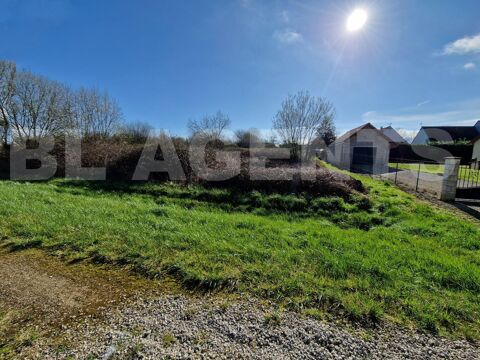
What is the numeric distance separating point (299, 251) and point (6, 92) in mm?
24200

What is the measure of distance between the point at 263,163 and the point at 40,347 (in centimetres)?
994

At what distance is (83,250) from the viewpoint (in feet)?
12.4

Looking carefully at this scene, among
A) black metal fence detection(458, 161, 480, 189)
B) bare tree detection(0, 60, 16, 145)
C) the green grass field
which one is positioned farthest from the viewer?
bare tree detection(0, 60, 16, 145)

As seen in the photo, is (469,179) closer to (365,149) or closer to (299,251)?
(365,149)

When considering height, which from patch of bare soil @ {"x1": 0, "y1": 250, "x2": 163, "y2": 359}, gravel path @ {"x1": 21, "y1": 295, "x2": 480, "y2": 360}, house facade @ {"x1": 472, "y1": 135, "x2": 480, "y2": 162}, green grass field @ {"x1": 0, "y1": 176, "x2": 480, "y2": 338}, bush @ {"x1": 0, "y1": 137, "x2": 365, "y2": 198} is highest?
house facade @ {"x1": 472, "y1": 135, "x2": 480, "y2": 162}

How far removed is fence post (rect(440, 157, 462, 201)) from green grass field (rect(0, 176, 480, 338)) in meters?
2.34

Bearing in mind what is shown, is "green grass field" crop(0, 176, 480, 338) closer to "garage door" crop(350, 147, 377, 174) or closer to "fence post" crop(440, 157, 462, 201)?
"fence post" crop(440, 157, 462, 201)

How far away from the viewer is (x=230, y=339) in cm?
211

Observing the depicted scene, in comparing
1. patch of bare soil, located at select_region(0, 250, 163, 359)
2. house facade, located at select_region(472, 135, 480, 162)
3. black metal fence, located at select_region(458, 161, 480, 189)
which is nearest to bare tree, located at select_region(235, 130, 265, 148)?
black metal fence, located at select_region(458, 161, 480, 189)

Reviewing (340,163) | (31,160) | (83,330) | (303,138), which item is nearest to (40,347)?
(83,330)

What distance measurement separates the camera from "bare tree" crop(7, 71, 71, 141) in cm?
1823

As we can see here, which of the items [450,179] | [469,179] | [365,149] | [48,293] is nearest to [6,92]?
[48,293]

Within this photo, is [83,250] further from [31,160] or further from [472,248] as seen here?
[31,160]

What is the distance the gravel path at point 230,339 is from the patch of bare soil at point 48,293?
194 millimetres
